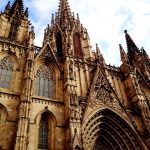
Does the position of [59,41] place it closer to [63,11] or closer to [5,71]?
[63,11]

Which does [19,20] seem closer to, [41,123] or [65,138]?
[41,123]

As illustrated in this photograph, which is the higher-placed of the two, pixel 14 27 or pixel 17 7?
pixel 17 7

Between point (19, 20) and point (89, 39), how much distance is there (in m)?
8.81

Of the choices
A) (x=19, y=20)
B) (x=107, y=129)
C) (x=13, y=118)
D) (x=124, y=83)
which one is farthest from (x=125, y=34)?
(x=13, y=118)

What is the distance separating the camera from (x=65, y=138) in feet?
48.7

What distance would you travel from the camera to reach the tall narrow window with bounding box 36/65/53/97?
1731 cm

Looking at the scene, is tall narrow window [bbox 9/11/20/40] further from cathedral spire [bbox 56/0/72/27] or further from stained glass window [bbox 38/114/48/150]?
stained glass window [bbox 38/114/48/150]

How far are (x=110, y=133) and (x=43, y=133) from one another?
601 cm

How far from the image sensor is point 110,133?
17.6 meters

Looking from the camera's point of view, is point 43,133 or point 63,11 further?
point 63,11

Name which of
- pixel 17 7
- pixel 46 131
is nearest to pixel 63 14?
A: pixel 17 7

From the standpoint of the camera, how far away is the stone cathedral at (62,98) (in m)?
14.2

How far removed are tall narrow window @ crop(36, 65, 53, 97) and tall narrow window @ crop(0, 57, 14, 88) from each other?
239 cm

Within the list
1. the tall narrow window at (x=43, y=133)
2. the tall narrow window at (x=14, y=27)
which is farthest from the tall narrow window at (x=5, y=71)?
the tall narrow window at (x=43, y=133)
